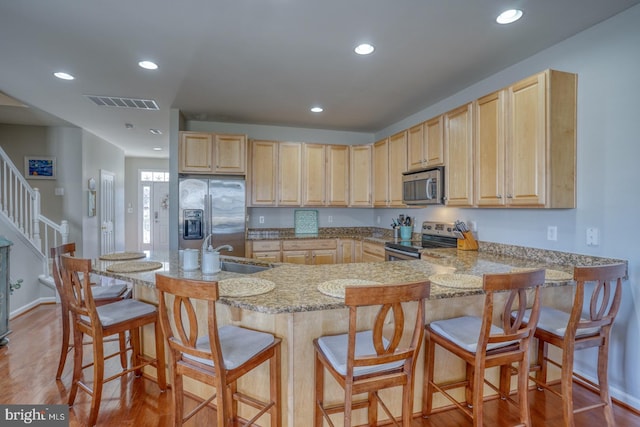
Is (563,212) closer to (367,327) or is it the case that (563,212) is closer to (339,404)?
(367,327)

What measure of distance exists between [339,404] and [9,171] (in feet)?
16.9

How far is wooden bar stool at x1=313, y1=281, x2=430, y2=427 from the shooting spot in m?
1.32

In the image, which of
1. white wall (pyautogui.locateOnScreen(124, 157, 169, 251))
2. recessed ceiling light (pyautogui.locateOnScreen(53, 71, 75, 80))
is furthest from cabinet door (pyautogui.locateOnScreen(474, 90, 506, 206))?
white wall (pyautogui.locateOnScreen(124, 157, 169, 251))

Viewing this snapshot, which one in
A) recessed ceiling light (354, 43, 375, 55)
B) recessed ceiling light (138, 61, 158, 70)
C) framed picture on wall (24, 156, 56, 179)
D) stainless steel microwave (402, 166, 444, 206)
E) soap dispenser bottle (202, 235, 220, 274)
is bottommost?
soap dispenser bottle (202, 235, 220, 274)

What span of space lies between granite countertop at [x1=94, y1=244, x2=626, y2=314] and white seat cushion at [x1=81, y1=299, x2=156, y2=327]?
0.78 ft

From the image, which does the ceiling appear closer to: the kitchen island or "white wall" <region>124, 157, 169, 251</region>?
the kitchen island

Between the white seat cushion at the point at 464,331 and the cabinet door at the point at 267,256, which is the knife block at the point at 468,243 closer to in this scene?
the white seat cushion at the point at 464,331

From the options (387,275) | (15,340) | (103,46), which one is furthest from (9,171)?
(387,275)

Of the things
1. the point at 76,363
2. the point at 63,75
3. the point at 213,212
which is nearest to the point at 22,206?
the point at 63,75

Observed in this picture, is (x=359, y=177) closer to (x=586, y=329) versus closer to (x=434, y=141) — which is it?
(x=434, y=141)

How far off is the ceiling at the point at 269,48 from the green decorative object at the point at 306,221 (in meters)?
1.73

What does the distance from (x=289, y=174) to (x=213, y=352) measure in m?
3.63

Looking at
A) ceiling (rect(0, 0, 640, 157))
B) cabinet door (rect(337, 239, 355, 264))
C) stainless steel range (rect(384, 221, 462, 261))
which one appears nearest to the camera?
ceiling (rect(0, 0, 640, 157))

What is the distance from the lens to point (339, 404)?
6.11 ft
